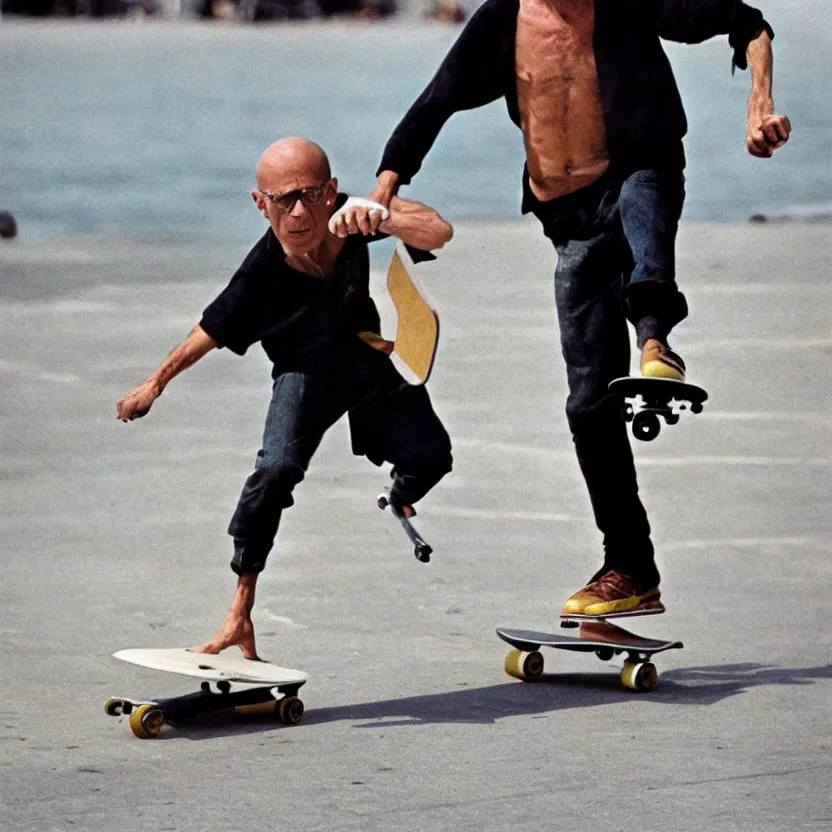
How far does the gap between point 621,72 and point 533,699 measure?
2.03 m

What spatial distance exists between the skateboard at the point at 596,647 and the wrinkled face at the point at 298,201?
1.59 metres

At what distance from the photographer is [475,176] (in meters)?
26.0

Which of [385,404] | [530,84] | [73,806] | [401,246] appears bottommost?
[73,806]

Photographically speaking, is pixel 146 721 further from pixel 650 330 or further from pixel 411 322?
pixel 650 330

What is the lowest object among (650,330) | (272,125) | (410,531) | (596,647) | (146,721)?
(146,721)

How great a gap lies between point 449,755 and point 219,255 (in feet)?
40.3

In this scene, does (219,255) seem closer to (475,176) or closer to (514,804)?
(475,176)

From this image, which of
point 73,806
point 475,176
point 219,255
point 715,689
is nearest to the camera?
point 73,806

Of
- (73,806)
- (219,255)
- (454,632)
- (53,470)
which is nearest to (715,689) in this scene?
(454,632)

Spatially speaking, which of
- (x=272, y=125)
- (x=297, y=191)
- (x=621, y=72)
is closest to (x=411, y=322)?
(x=297, y=191)

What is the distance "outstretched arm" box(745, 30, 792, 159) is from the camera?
659 cm

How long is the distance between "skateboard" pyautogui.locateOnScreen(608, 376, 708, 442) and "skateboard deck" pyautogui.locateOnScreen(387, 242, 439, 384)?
594mm

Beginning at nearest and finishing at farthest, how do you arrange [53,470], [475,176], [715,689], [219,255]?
[715,689], [53,470], [219,255], [475,176]

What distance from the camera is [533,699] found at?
7492 mm
